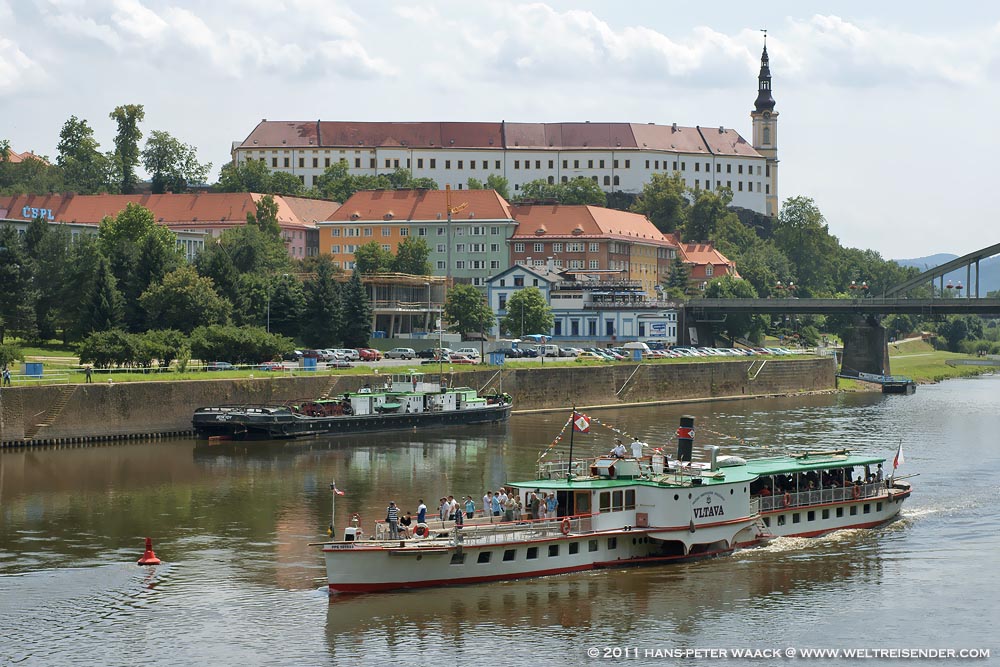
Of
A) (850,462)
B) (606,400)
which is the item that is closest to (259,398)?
(606,400)

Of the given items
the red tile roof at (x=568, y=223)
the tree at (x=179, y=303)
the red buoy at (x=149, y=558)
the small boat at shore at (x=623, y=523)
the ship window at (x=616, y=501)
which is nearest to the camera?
the small boat at shore at (x=623, y=523)

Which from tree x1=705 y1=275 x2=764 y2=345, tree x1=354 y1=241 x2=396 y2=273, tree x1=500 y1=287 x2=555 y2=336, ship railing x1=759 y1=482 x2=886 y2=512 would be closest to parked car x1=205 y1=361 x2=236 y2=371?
tree x1=500 y1=287 x2=555 y2=336

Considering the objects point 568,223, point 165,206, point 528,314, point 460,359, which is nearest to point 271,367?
point 460,359

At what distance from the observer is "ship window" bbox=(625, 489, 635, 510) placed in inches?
1726

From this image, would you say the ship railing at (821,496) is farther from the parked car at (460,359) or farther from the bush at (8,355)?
the parked car at (460,359)

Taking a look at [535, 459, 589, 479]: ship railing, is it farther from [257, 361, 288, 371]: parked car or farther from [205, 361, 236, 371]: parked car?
[257, 361, 288, 371]: parked car

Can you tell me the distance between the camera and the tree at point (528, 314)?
408 feet

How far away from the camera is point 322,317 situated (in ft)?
362

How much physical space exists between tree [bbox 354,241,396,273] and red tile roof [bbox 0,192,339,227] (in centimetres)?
2732

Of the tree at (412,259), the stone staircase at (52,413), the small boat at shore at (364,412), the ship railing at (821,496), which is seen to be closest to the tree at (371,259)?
the tree at (412,259)

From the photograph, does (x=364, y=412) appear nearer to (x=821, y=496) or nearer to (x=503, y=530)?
(x=821, y=496)

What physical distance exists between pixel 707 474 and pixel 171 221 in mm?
135699

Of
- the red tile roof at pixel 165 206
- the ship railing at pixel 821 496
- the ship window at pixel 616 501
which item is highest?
the red tile roof at pixel 165 206

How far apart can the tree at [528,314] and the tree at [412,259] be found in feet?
80.0
